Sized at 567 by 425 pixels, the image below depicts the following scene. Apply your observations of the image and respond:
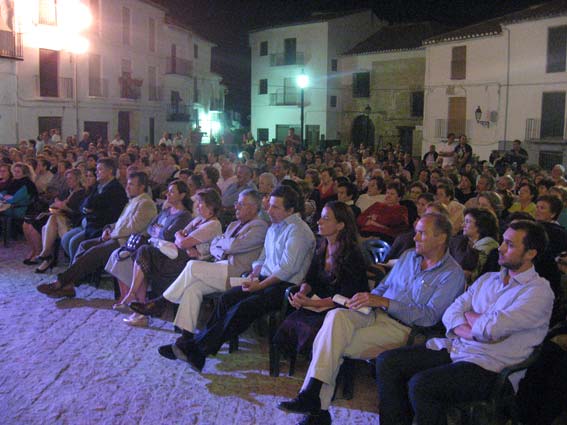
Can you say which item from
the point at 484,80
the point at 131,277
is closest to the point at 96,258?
the point at 131,277

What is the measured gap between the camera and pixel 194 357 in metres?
4.73

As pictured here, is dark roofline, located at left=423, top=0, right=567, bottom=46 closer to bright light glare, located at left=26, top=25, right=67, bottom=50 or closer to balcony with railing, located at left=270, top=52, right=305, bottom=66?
balcony with railing, located at left=270, top=52, right=305, bottom=66

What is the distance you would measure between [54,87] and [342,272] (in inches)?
970

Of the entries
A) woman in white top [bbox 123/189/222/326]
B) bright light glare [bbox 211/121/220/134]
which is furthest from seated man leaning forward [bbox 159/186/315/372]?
bright light glare [bbox 211/121/220/134]

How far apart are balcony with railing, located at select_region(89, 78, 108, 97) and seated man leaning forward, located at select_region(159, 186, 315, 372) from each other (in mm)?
25275

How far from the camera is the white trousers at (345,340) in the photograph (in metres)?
3.88

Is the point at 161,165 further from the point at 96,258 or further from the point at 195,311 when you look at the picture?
the point at 195,311

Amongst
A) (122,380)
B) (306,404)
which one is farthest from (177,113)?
(306,404)

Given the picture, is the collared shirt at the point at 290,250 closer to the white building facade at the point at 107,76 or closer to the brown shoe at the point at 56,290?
the brown shoe at the point at 56,290

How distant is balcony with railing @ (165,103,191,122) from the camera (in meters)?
34.4

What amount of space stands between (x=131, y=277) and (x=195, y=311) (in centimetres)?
155

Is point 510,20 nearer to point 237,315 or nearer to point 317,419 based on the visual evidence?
point 237,315

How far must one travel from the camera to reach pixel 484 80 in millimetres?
25250

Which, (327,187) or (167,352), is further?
(327,187)
